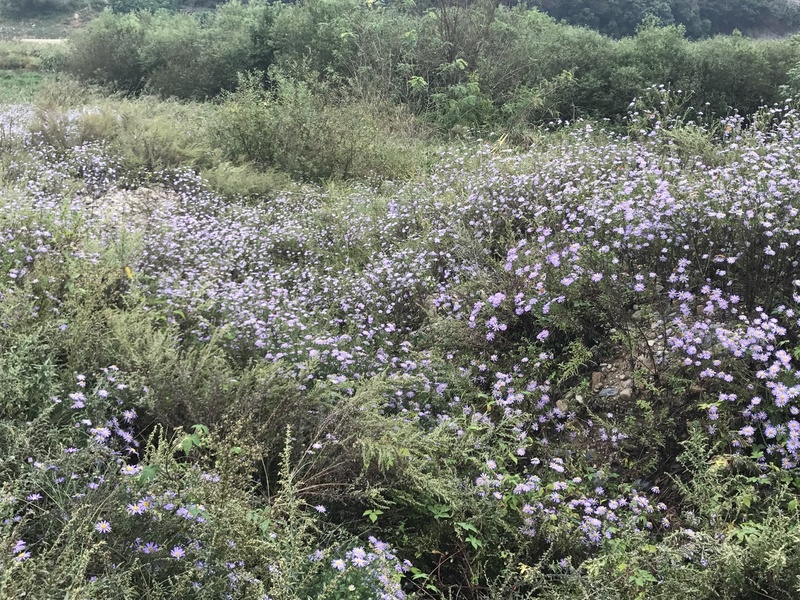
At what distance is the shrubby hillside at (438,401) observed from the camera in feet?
6.18

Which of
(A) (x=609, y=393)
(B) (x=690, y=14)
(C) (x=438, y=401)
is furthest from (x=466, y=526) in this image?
(B) (x=690, y=14)

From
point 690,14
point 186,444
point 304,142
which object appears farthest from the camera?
point 690,14

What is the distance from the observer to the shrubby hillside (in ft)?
6.18

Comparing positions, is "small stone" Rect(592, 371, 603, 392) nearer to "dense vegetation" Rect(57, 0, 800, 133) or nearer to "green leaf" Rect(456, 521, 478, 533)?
"green leaf" Rect(456, 521, 478, 533)

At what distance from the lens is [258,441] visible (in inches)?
96.0

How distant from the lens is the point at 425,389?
2998mm

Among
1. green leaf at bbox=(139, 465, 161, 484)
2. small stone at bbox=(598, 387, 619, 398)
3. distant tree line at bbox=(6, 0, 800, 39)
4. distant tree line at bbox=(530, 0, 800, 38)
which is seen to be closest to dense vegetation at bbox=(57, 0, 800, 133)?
small stone at bbox=(598, 387, 619, 398)

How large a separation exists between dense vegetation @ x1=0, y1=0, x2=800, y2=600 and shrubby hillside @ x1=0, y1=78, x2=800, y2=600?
0.02 m

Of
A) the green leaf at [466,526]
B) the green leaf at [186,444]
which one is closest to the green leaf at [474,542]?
the green leaf at [466,526]

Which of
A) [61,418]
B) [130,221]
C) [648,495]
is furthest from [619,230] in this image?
[130,221]

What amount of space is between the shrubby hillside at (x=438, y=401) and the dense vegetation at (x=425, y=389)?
2 centimetres

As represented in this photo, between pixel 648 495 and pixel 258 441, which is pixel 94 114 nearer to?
pixel 258 441

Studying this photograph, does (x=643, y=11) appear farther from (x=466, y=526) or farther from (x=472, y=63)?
(x=466, y=526)

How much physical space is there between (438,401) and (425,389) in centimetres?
11
